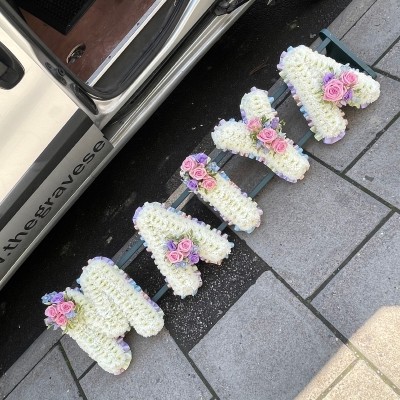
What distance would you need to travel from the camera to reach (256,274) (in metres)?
2.38

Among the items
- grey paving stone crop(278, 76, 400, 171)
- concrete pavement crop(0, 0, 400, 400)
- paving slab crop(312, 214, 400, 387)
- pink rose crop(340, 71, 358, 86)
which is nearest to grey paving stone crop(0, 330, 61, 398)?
concrete pavement crop(0, 0, 400, 400)

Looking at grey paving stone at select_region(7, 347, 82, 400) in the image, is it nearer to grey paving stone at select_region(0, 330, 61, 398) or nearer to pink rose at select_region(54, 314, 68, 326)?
grey paving stone at select_region(0, 330, 61, 398)

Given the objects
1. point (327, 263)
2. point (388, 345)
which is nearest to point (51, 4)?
point (327, 263)

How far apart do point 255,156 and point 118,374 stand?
1360 millimetres

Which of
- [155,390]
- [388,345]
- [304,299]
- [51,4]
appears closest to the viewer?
[388,345]

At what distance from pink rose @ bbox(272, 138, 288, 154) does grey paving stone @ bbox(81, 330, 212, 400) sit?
3.67 ft

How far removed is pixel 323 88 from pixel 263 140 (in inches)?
16.1

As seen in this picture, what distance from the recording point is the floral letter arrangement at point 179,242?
234 centimetres

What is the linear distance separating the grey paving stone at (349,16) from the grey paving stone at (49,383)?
2.57 m

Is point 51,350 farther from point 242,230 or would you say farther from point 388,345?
point 388,345

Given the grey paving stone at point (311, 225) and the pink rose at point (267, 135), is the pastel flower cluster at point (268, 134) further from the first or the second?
the grey paving stone at point (311, 225)

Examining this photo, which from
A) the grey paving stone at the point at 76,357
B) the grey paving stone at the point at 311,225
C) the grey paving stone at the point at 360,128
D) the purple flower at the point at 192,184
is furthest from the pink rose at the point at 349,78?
the grey paving stone at the point at 76,357

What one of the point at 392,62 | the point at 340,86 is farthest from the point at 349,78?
the point at 392,62

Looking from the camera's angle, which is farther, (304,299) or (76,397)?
(76,397)
